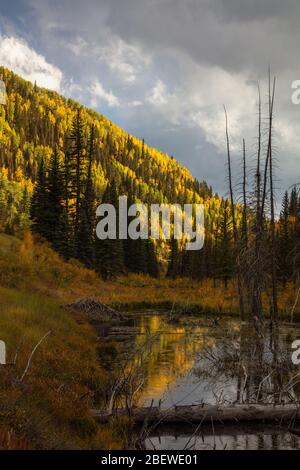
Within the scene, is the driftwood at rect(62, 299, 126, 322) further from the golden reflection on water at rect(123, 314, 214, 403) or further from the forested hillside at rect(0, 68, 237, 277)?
the forested hillside at rect(0, 68, 237, 277)

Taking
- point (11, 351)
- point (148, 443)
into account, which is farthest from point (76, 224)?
point (148, 443)

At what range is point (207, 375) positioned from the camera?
14.2 meters

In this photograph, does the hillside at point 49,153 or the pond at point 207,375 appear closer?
the pond at point 207,375

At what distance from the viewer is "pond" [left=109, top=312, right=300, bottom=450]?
9.05 metres

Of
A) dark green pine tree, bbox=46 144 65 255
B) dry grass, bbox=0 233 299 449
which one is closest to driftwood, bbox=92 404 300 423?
dry grass, bbox=0 233 299 449

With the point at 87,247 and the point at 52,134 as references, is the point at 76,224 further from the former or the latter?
the point at 52,134

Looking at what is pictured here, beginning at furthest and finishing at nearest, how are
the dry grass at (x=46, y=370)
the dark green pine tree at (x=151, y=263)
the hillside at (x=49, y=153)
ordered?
1. the hillside at (x=49, y=153)
2. the dark green pine tree at (x=151, y=263)
3. the dry grass at (x=46, y=370)

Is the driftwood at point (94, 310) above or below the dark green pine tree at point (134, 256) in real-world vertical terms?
below

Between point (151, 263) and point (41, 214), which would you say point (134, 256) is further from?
point (41, 214)

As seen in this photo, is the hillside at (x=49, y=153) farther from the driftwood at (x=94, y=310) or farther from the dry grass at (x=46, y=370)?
the driftwood at (x=94, y=310)

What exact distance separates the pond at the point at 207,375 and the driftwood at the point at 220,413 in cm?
20

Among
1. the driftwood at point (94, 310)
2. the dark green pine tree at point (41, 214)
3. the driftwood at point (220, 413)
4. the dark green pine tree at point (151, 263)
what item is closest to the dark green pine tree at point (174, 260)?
the dark green pine tree at point (151, 263)

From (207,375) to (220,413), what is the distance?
14.6 ft

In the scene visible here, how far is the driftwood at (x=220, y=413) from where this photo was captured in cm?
940
